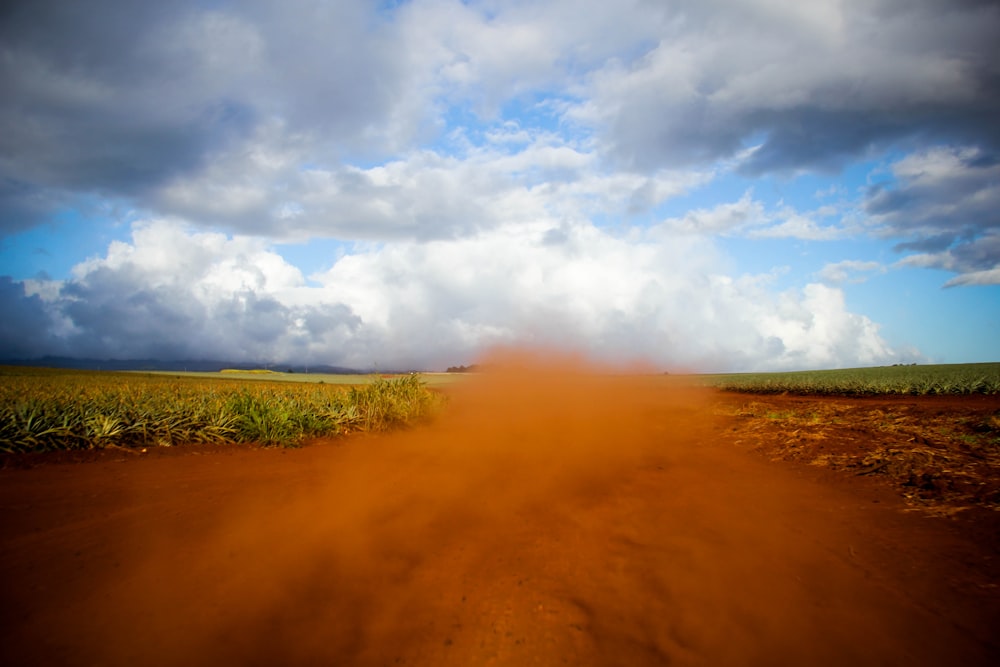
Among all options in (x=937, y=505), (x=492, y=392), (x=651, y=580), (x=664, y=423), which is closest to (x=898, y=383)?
(x=664, y=423)

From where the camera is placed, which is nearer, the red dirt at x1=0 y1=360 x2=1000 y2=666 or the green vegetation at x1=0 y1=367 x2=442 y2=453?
the red dirt at x1=0 y1=360 x2=1000 y2=666

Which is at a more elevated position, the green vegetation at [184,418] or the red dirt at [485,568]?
the green vegetation at [184,418]

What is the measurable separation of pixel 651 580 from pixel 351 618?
2489 mm

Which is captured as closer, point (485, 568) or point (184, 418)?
point (485, 568)

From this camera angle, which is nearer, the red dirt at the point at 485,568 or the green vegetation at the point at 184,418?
the red dirt at the point at 485,568

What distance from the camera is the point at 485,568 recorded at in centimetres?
419

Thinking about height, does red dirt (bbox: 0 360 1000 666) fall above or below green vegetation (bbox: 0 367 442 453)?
below

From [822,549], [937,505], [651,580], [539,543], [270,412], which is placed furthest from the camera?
[270,412]

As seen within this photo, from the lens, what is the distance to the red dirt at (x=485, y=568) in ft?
10.0

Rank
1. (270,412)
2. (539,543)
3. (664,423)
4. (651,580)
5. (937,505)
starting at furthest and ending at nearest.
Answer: (664,423)
(270,412)
(937,505)
(539,543)
(651,580)

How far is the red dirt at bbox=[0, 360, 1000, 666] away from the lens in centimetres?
306

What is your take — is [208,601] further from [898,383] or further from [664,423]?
[898,383]

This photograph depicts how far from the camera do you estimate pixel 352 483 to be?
682 cm

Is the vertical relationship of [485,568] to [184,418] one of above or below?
below
